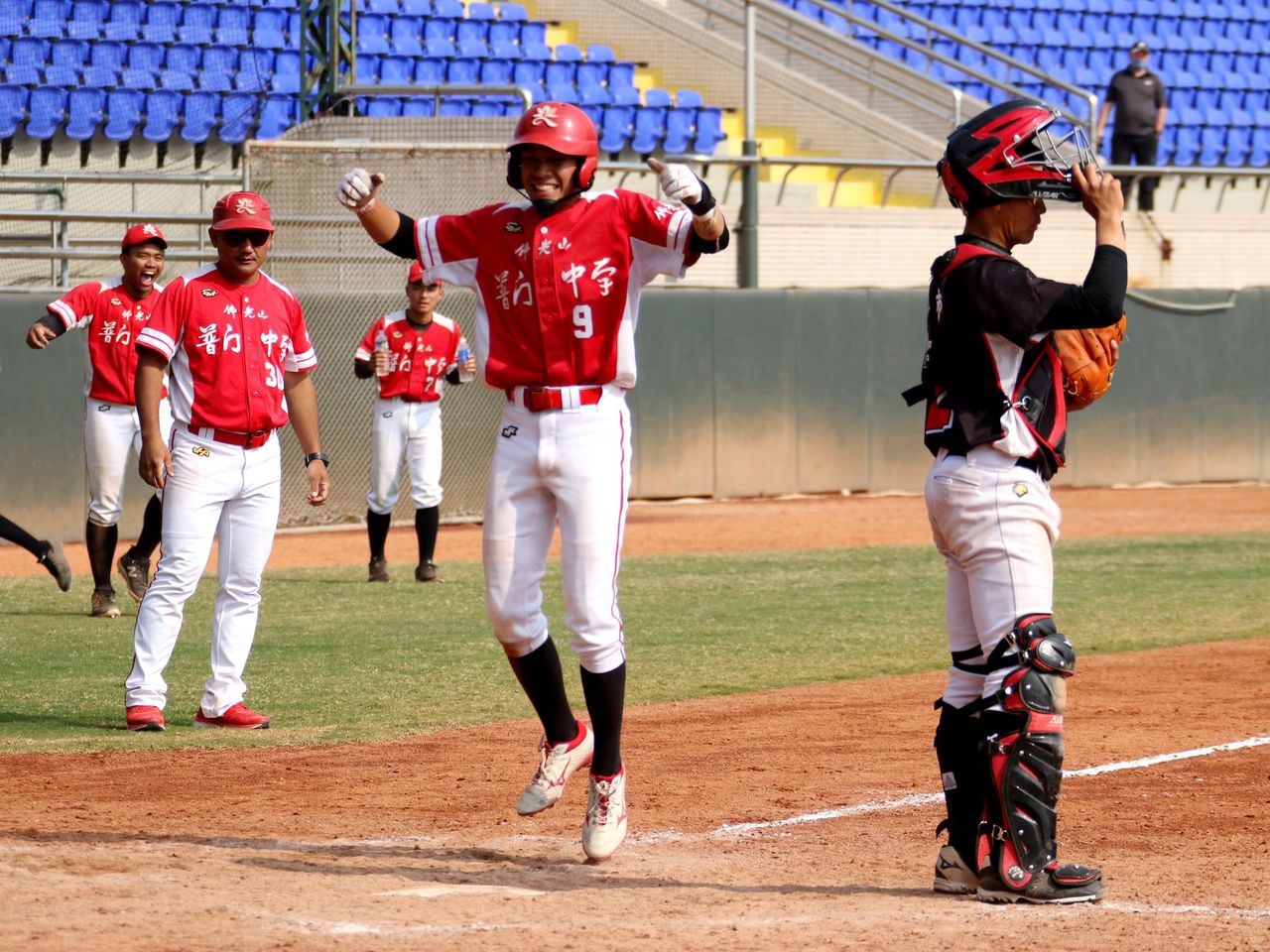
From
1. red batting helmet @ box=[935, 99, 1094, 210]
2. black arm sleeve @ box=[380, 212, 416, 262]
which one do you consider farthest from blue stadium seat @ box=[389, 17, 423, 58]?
red batting helmet @ box=[935, 99, 1094, 210]

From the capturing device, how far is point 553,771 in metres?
5.39

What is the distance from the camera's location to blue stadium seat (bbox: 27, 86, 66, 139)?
18.0m

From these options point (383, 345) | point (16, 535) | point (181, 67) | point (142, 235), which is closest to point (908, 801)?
point (142, 235)

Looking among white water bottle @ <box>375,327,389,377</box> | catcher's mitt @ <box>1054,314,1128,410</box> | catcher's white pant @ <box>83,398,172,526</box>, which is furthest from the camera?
white water bottle @ <box>375,327,389,377</box>

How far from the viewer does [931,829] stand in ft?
18.5

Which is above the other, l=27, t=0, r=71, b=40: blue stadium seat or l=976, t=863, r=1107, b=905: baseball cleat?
l=27, t=0, r=71, b=40: blue stadium seat

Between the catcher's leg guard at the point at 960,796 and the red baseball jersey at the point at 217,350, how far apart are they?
3.54 meters

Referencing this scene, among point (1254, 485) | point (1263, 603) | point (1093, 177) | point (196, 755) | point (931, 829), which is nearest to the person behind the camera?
point (1093, 177)

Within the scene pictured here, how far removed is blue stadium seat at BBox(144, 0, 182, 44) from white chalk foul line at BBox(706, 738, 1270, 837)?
15.9 meters

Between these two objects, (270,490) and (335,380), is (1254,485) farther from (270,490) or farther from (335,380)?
(270,490)

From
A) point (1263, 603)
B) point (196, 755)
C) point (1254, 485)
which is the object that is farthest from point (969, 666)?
point (1254, 485)

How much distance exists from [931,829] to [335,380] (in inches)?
424

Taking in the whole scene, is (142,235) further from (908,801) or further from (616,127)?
(616,127)

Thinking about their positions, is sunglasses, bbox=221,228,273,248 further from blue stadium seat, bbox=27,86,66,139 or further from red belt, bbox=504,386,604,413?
blue stadium seat, bbox=27,86,66,139
